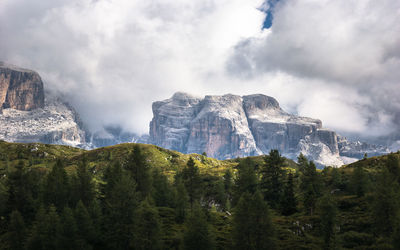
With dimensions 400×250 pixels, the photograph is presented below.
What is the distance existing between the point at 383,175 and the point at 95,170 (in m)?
172

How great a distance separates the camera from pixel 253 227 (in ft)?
186

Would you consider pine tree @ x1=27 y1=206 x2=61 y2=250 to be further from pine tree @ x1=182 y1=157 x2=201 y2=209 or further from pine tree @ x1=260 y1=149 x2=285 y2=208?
pine tree @ x1=260 y1=149 x2=285 y2=208

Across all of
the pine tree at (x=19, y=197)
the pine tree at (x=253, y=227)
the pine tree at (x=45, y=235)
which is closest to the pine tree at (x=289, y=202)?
the pine tree at (x=253, y=227)

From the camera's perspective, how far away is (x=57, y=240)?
58.8 meters

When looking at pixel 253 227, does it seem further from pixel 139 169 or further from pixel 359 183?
pixel 359 183

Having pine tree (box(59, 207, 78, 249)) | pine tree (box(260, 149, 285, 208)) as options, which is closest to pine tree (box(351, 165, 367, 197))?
pine tree (box(260, 149, 285, 208))

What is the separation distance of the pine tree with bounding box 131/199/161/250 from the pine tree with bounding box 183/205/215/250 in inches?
224

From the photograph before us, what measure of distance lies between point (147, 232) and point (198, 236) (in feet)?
33.3

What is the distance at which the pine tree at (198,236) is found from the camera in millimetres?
56875

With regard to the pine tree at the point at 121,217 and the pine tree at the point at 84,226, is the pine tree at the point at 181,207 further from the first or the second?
the pine tree at the point at 84,226

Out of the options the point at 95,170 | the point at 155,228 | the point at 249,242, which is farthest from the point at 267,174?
the point at 95,170

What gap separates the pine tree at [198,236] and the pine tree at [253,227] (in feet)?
16.1

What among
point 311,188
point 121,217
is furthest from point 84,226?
point 311,188

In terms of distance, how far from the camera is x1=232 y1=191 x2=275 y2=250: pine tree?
55781 mm
